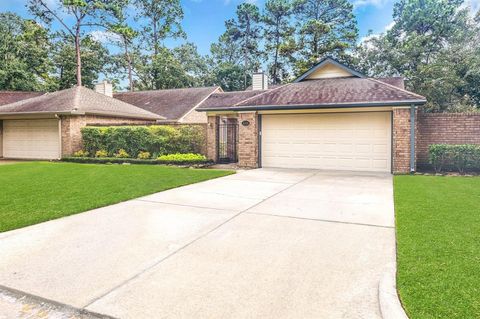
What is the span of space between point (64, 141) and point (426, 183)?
1509cm

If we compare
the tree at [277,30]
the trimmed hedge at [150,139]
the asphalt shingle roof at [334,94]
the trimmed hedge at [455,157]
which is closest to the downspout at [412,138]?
the asphalt shingle roof at [334,94]

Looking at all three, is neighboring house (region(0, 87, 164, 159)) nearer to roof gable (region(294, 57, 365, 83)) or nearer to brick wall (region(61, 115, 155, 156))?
brick wall (region(61, 115, 155, 156))

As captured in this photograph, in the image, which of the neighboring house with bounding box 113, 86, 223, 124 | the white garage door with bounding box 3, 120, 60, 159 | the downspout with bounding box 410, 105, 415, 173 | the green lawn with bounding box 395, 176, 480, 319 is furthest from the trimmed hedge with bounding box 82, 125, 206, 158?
the green lawn with bounding box 395, 176, 480, 319

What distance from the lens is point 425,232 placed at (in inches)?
177

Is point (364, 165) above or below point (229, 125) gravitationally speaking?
below

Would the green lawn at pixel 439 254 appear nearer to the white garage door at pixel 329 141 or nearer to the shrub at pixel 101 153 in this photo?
the white garage door at pixel 329 141

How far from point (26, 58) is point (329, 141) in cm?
3147

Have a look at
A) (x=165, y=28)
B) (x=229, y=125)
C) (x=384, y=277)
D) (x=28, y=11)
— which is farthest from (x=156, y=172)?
(x=165, y=28)

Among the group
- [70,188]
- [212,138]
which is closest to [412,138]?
[212,138]

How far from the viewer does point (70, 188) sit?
8.15m

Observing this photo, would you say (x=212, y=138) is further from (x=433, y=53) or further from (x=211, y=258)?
(x=433, y=53)

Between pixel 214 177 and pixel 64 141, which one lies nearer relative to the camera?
pixel 214 177

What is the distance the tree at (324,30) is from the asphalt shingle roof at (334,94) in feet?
48.8

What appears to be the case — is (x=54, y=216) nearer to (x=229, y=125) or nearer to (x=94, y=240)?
(x=94, y=240)
